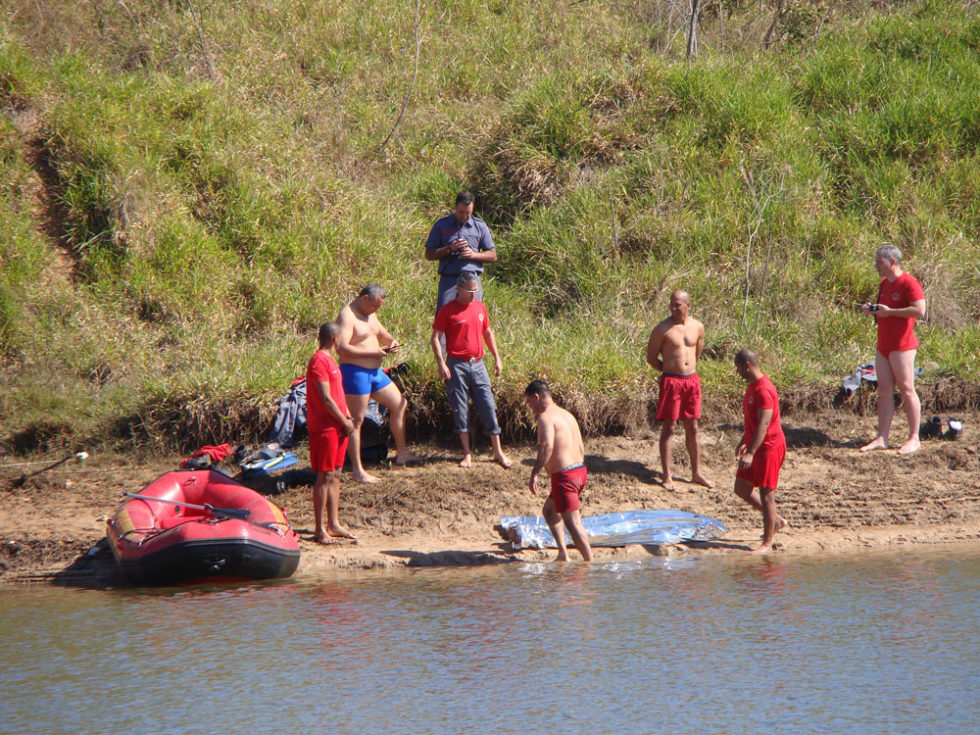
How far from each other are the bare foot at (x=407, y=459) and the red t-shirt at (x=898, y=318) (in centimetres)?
456

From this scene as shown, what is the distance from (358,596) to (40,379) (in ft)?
17.6

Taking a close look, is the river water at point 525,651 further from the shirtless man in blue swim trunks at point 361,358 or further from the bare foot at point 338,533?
the shirtless man in blue swim trunks at point 361,358

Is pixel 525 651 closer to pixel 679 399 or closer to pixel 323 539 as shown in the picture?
pixel 323 539

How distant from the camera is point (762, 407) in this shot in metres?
8.05

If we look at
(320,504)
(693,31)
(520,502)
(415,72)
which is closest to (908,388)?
(520,502)

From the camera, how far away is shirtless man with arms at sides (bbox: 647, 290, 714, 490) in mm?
9273

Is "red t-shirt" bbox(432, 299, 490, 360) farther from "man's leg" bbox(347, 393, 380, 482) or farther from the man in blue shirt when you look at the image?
"man's leg" bbox(347, 393, 380, 482)

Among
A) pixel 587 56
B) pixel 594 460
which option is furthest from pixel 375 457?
pixel 587 56

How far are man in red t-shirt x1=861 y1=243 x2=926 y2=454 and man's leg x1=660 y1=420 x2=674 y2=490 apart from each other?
2.02 metres

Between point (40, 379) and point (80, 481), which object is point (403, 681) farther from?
point (40, 379)

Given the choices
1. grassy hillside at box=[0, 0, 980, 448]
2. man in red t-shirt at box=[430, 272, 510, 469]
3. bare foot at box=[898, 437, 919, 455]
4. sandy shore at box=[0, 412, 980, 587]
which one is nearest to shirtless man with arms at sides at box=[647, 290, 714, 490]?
sandy shore at box=[0, 412, 980, 587]

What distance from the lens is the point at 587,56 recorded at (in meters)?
16.3

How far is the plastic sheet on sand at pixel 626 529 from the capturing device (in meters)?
8.36

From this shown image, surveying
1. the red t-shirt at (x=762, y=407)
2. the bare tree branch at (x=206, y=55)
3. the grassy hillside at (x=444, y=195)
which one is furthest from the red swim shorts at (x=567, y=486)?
the bare tree branch at (x=206, y=55)
